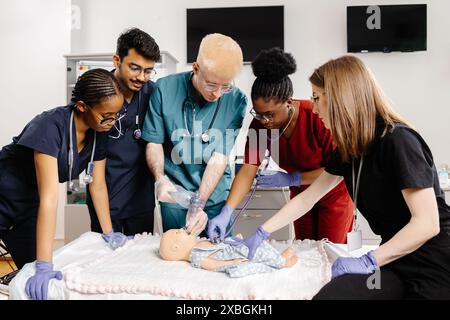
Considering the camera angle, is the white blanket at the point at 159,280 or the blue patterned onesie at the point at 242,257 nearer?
the white blanket at the point at 159,280

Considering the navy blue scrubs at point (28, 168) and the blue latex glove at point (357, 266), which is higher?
the navy blue scrubs at point (28, 168)

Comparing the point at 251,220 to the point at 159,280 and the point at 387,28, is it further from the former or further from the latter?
the point at 159,280

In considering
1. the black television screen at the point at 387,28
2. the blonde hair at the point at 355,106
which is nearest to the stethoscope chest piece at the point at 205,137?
the blonde hair at the point at 355,106

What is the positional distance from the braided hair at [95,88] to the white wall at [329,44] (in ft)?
7.70

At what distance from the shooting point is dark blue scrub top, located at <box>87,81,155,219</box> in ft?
6.05

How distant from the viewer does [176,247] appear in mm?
1549

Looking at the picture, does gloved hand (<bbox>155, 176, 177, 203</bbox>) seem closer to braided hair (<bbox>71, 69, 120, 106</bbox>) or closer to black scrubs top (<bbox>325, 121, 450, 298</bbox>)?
braided hair (<bbox>71, 69, 120, 106</bbox>)

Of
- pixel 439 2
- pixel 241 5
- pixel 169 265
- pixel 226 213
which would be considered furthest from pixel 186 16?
pixel 169 265

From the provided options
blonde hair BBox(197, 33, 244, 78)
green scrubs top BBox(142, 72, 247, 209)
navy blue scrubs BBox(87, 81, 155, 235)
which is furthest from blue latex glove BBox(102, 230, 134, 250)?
blonde hair BBox(197, 33, 244, 78)

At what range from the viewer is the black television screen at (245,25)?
3.67 meters

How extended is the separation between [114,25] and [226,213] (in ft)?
8.96

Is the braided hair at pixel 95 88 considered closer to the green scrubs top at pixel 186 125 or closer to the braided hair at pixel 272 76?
the green scrubs top at pixel 186 125

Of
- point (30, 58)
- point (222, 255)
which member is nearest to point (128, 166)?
point (222, 255)

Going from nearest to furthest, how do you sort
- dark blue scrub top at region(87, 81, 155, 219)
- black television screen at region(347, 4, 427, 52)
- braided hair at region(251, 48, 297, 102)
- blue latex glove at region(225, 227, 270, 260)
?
blue latex glove at region(225, 227, 270, 260)
braided hair at region(251, 48, 297, 102)
dark blue scrub top at region(87, 81, 155, 219)
black television screen at region(347, 4, 427, 52)
